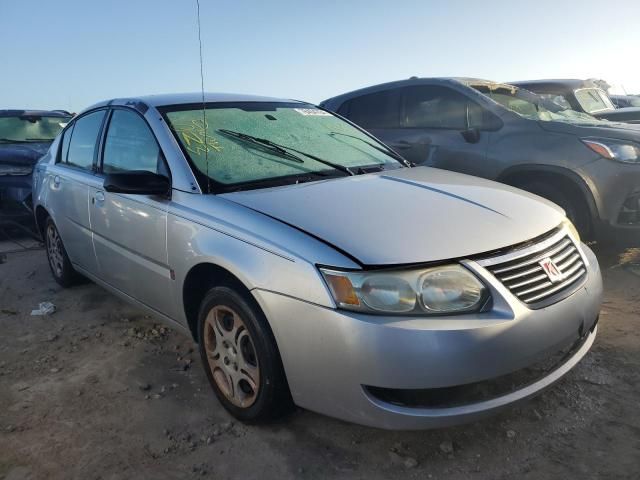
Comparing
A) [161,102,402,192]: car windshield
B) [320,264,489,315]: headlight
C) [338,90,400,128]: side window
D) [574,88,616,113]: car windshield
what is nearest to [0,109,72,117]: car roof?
[338,90,400,128]: side window

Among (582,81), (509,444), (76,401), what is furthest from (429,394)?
(582,81)

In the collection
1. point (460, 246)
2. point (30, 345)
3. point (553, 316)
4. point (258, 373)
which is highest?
point (460, 246)

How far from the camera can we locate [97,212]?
11.7 feet

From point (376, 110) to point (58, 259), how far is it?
3.54 meters

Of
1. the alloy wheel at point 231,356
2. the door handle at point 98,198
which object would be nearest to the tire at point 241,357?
the alloy wheel at point 231,356

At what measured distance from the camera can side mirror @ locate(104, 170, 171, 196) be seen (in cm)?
277

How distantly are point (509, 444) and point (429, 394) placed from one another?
55 centimetres

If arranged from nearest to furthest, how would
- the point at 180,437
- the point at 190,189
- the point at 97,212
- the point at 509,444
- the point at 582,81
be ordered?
the point at 509,444 < the point at 180,437 < the point at 190,189 < the point at 97,212 < the point at 582,81

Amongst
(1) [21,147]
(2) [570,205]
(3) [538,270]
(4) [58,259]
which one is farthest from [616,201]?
(1) [21,147]

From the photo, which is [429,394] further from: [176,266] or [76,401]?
[76,401]

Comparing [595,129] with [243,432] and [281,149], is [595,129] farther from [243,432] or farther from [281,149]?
[243,432]

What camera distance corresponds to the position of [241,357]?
2.54 meters

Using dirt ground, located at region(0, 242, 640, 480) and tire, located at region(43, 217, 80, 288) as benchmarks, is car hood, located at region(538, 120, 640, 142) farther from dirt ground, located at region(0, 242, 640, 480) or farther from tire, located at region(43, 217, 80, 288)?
tire, located at region(43, 217, 80, 288)

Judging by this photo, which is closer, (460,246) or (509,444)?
(460,246)
